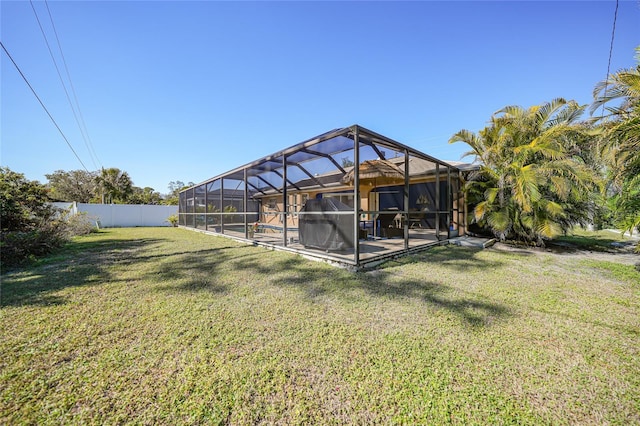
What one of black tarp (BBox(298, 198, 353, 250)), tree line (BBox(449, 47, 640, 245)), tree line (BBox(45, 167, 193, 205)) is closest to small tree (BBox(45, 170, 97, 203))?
tree line (BBox(45, 167, 193, 205))

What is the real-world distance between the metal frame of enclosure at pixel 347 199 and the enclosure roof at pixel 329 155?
1.2 inches

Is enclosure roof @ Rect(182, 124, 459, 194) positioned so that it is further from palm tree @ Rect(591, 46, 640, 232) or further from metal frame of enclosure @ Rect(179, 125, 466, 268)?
palm tree @ Rect(591, 46, 640, 232)

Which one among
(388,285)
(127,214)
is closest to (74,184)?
(127,214)

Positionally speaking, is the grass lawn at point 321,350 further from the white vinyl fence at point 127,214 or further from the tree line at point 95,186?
the tree line at point 95,186

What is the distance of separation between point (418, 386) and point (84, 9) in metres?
12.9

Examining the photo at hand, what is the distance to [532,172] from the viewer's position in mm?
6680

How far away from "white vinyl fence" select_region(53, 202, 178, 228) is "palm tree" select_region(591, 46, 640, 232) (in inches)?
945

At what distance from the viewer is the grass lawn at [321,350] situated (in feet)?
5.26

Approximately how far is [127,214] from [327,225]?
1961 centimetres

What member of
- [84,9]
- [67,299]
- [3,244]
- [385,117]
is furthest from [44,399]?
[385,117]

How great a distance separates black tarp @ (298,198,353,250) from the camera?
578cm

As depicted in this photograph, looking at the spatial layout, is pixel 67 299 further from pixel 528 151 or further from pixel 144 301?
pixel 528 151

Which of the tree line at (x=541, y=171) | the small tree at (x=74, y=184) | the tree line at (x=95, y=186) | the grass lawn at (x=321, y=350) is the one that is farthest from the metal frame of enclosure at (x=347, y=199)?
the small tree at (x=74, y=184)

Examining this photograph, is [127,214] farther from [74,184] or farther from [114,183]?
[74,184]
